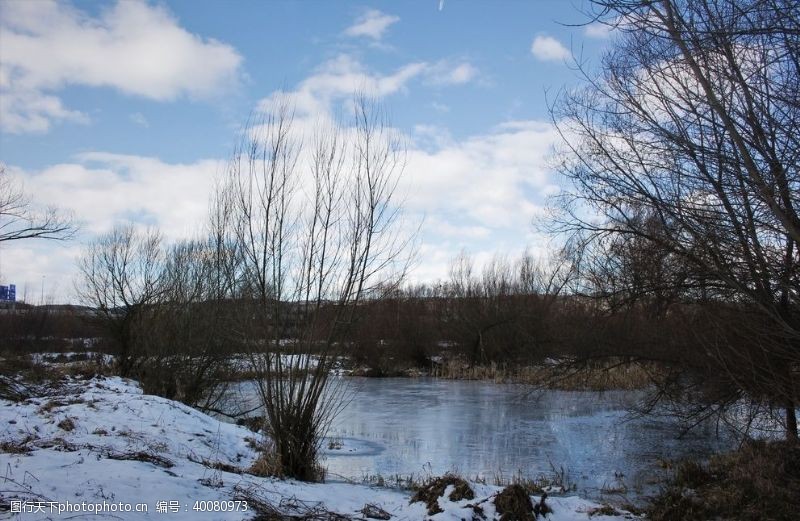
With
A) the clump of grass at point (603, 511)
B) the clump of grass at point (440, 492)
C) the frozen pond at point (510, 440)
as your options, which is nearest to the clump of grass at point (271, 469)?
the frozen pond at point (510, 440)

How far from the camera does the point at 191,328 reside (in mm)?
18016

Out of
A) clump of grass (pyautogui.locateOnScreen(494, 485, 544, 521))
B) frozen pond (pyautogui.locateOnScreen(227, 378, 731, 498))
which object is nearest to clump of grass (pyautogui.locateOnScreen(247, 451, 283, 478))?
frozen pond (pyautogui.locateOnScreen(227, 378, 731, 498))

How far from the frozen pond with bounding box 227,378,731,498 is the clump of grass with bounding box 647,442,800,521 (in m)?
0.77

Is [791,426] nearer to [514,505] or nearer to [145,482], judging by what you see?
[514,505]

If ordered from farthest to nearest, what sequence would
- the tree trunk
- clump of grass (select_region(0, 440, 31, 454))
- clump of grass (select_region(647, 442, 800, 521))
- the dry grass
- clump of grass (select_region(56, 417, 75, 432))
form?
the dry grass
clump of grass (select_region(56, 417, 75, 432))
the tree trunk
clump of grass (select_region(647, 442, 800, 521))
clump of grass (select_region(0, 440, 31, 454))

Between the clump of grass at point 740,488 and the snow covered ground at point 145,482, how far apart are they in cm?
110

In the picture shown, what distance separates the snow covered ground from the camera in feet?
16.1

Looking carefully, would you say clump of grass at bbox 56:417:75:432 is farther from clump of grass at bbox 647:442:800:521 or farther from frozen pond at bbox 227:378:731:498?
clump of grass at bbox 647:442:800:521

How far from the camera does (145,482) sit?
564 cm

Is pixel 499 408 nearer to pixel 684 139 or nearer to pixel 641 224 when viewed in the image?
pixel 641 224

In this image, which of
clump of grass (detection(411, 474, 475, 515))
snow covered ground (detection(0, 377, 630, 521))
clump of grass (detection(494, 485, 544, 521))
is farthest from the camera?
clump of grass (detection(411, 474, 475, 515))

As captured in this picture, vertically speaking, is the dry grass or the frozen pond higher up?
the dry grass

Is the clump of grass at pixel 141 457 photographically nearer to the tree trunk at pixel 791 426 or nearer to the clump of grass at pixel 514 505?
the clump of grass at pixel 514 505

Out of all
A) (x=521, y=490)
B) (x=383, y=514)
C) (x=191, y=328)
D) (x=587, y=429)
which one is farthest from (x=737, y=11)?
(x=191, y=328)
